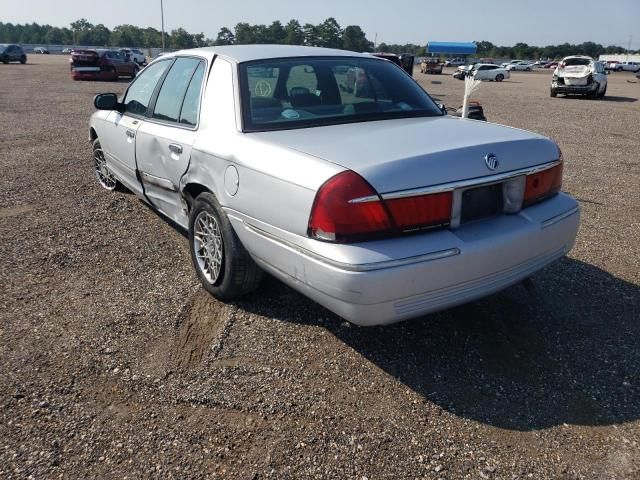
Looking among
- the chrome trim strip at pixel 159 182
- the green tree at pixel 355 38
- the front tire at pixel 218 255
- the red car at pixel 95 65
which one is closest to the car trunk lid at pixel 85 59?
the red car at pixel 95 65

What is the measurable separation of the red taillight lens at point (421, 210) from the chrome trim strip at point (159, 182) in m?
1.94

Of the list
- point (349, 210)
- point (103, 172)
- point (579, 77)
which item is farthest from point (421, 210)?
point (579, 77)

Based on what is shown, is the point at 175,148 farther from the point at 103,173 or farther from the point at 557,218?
the point at 103,173

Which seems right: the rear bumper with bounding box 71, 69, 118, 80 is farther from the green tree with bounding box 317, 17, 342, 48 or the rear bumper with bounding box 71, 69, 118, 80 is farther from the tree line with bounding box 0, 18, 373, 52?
the green tree with bounding box 317, 17, 342, 48

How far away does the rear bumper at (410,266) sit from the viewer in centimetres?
241

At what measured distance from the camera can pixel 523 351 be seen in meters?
3.07

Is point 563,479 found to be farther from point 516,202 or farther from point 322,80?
point 322,80

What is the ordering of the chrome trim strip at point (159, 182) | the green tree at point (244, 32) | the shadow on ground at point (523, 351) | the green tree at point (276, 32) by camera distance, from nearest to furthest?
1. the shadow on ground at point (523, 351)
2. the chrome trim strip at point (159, 182)
3. the green tree at point (244, 32)
4. the green tree at point (276, 32)

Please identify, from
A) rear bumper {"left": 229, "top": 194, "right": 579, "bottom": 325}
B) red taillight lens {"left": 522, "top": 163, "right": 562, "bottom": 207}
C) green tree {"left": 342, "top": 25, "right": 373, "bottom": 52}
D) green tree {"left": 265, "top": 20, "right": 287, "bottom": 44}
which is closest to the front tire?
rear bumper {"left": 229, "top": 194, "right": 579, "bottom": 325}

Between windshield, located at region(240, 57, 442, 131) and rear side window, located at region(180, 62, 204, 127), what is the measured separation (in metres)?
0.42

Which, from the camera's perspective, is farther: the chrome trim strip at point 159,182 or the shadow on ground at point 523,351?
the chrome trim strip at point 159,182

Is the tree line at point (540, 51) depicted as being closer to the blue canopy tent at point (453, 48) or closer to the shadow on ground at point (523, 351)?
the blue canopy tent at point (453, 48)

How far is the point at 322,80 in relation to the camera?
3.66 metres

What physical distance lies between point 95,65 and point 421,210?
28712mm
